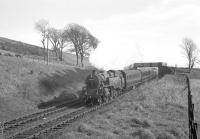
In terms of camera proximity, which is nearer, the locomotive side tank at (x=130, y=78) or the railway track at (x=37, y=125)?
the railway track at (x=37, y=125)

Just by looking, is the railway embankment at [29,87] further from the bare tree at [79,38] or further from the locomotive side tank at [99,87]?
the bare tree at [79,38]

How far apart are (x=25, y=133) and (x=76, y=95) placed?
19197 mm

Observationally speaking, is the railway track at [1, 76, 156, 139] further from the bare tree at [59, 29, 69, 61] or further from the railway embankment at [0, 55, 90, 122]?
the bare tree at [59, 29, 69, 61]

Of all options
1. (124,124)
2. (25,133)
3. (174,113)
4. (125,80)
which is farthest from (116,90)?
(25,133)

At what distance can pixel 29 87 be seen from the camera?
3216cm

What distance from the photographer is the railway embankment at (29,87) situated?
26.3m

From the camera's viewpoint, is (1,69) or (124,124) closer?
(124,124)

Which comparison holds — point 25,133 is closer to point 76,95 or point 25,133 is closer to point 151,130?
point 151,130

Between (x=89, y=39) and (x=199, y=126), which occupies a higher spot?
(x=89, y=39)

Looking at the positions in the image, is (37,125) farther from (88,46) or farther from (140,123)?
(88,46)

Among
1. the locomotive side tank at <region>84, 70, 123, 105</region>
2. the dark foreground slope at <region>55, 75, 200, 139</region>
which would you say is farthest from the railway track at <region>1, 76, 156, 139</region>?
the locomotive side tank at <region>84, 70, 123, 105</region>

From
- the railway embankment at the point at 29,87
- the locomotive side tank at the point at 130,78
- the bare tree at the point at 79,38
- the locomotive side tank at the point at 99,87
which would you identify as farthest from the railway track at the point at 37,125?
the bare tree at the point at 79,38

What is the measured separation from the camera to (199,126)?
18641 mm

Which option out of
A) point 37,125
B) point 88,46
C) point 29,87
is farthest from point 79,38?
point 37,125
